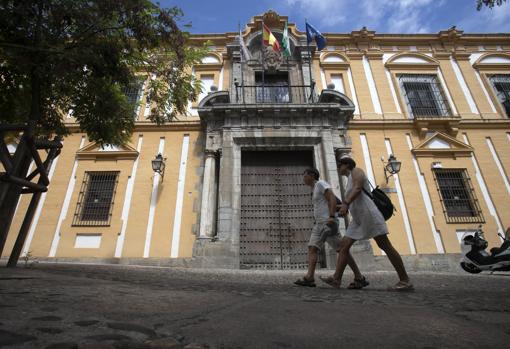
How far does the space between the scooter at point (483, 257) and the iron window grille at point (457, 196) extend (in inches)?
64.1

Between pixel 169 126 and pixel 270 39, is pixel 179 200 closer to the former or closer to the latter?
pixel 169 126

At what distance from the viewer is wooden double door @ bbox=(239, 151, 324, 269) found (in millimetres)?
7734

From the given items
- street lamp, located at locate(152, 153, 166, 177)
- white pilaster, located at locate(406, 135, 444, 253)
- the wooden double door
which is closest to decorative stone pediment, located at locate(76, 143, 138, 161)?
street lamp, located at locate(152, 153, 166, 177)

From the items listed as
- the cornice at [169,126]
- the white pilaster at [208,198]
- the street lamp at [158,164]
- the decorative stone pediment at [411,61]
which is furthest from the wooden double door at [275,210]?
the decorative stone pediment at [411,61]

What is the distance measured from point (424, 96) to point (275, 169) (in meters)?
6.45

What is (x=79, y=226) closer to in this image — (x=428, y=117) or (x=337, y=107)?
(x=337, y=107)

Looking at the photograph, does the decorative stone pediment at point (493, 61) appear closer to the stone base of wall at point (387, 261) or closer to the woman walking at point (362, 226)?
the stone base of wall at point (387, 261)

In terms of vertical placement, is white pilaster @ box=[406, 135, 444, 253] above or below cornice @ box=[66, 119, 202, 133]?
below

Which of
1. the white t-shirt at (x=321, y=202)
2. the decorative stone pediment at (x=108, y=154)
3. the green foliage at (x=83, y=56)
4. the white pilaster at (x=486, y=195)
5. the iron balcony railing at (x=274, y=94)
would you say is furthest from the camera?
the iron balcony railing at (x=274, y=94)

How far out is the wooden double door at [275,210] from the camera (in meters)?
7.73

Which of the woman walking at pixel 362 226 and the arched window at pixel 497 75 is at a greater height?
the arched window at pixel 497 75

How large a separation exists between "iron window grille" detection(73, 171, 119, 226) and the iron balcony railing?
4.83m

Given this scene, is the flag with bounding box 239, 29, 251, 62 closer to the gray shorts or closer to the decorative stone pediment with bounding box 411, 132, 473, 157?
the decorative stone pediment with bounding box 411, 132, 473, 157

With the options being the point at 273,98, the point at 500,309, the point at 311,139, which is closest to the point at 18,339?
the point at 500,309
